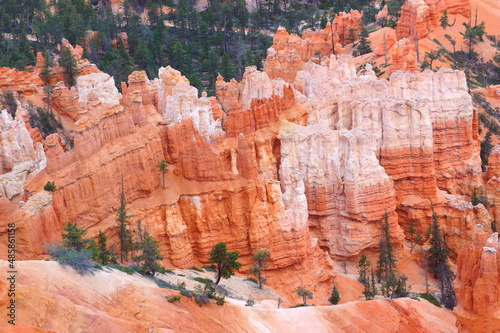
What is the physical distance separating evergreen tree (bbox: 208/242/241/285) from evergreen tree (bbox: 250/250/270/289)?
264 cm

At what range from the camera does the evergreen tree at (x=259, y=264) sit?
42.2 meters

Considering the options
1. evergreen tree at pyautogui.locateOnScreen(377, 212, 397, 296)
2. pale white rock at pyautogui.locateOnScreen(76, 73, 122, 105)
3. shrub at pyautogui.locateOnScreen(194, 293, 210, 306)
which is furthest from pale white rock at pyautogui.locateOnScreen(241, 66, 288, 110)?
shrub at pyautogui.locateOnScreen(194, 293, 210, 306)

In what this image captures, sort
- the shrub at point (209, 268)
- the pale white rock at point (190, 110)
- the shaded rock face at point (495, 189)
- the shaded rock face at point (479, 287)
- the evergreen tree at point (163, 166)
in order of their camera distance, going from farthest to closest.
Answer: the shaded rock face at point (495, 189) → the pale white rock at point (190, 110) → the evergreen tree at point (163, 166) → the shrub at point (209, 268) → the shaded rock face at point (479, 287)

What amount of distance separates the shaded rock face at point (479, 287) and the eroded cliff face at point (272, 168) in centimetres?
1149

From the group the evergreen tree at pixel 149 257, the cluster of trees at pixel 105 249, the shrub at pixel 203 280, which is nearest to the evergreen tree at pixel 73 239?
the cluster of trees at pixel 105 249

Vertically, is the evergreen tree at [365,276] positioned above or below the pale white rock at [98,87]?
below

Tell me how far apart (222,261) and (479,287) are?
1357 cm

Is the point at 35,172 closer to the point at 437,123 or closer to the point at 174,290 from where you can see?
the point at 174,290

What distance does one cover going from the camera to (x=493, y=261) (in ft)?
110

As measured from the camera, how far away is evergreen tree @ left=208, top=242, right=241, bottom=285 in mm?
39188

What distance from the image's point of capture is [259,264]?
140ft

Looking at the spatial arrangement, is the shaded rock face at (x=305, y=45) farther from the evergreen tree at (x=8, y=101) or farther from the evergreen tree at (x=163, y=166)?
the evergreen tree at (x=163, y=166)

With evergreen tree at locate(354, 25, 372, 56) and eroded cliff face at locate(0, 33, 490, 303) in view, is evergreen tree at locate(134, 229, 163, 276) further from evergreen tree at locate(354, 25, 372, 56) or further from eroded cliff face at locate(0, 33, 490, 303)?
evergreen tree at locate(354, 25, 372, 56)

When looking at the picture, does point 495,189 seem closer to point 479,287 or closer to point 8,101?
point 479,287
